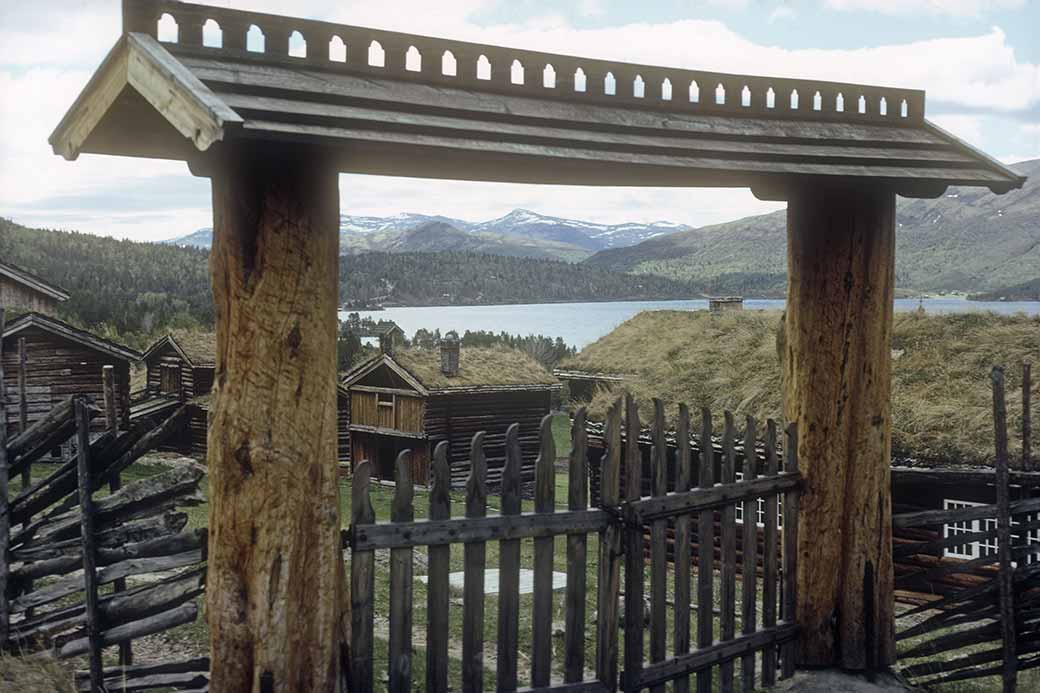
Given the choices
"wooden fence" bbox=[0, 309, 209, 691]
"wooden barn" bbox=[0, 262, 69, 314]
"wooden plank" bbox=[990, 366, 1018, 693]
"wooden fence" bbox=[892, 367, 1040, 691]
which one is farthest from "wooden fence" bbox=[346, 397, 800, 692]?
"wooden barn" bbox=[0, 262, 69, 314]

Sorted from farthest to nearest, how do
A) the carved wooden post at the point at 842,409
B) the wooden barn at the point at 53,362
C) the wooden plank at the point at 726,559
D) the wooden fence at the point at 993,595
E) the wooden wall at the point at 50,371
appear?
the wooden wall at the point at 50,371 → the wooden barn at the point at 53,362 → the wooden fence at the point at 993,595 → the carved wooden post at the point at 842,409 → the wooden plank at the point at 726,559

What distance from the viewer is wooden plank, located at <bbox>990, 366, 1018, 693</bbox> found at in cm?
733

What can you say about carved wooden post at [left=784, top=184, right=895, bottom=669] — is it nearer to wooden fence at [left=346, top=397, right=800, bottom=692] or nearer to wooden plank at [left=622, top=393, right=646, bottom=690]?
wooden fence at [left=346, top=397, right=800, bottom=692]

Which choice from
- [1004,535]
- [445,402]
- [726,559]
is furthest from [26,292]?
[1004,535]

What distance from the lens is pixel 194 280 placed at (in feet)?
262

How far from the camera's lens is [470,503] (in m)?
5.32

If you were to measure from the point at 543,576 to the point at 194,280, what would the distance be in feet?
259

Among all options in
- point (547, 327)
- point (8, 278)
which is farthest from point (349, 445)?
point (547, 327)

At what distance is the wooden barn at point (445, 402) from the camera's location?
96.9 ft

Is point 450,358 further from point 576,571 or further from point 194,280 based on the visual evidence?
point 194,280

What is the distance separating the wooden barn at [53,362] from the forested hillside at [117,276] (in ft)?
54.7

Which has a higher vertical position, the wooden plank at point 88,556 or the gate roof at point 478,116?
the gate roof at point 478,116

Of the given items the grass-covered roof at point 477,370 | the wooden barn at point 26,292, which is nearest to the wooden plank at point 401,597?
the grass-covered roof at point 477,370

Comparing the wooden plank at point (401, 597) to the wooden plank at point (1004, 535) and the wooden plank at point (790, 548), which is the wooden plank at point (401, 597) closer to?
the wooden plank at point (790, 548)
